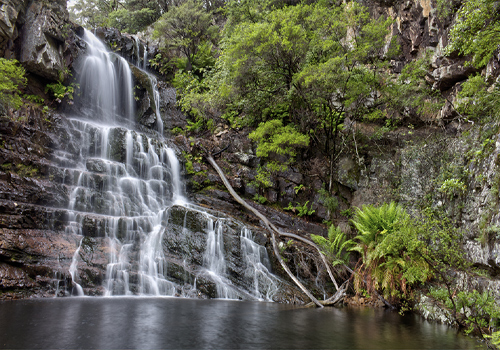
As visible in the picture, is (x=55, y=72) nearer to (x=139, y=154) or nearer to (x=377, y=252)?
(x=139, y=154)

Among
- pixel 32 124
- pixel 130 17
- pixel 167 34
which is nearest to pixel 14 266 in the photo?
pixel 32 124

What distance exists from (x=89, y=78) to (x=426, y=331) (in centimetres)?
1711

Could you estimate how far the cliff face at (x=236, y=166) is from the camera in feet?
23.2

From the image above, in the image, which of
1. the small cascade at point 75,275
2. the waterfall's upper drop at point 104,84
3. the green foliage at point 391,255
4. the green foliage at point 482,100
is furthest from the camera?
the waterfall's upper drop at point 104,84

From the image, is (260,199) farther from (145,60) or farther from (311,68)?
(145,60)

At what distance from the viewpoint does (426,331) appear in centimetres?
560

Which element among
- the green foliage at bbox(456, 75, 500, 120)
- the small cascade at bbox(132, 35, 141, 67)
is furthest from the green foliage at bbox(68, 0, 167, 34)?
the green foliage at bbox(456, 75, 500, 120)

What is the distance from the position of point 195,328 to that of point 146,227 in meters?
5.13

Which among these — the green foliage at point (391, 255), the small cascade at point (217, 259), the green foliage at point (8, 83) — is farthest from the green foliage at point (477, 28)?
the green foliage at point (8, 83)

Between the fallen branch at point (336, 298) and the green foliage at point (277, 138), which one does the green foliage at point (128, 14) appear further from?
the fallen branch at point (336, 298)

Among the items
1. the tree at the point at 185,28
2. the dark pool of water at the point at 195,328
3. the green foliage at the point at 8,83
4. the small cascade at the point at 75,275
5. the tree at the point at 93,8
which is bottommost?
the dark pool of water at the point at 195,328

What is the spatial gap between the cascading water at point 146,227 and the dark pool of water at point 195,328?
1.32 meters

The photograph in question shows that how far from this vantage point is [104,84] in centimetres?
1588

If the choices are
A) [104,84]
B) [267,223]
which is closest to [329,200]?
[267,223]
